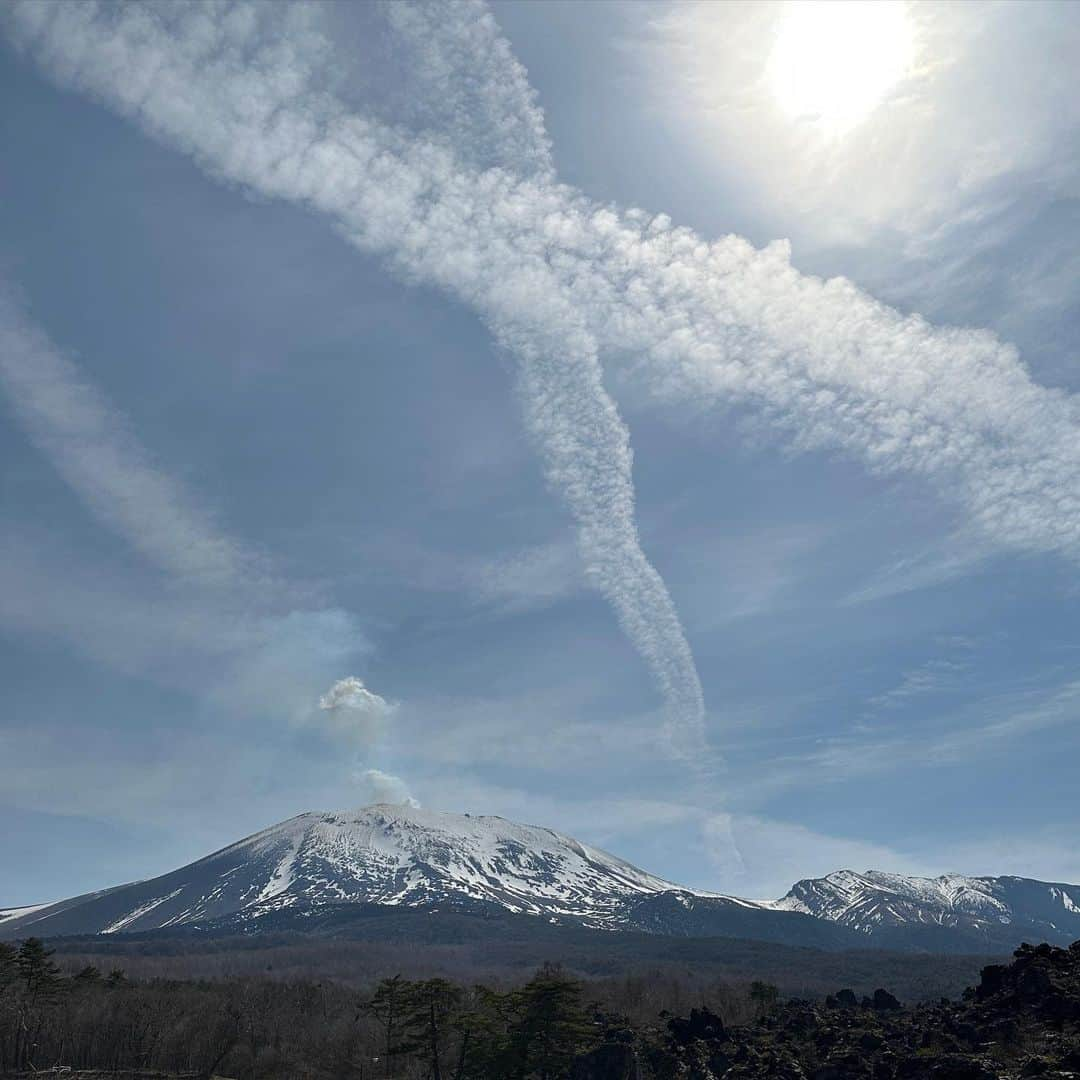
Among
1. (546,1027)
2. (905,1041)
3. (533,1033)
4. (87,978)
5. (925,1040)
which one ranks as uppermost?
(87,978)

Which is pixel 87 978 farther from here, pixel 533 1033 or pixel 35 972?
pixel 533 1033

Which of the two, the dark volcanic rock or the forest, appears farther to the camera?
the forest

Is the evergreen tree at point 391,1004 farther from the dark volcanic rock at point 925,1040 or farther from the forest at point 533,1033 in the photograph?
the dark volcanic rock at point 925,1040

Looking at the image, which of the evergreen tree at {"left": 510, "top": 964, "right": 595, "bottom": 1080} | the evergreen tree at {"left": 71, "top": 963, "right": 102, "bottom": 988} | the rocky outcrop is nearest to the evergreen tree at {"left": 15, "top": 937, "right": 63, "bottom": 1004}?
the evergreen tree at {"left": 71, "top": 963, "right": 102, "bottom": 988}

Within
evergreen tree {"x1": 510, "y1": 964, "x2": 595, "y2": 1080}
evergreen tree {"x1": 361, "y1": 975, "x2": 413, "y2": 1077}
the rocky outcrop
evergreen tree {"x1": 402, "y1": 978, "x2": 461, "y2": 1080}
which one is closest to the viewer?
the rocky outcrop

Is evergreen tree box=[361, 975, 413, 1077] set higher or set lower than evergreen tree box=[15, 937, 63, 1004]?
lower

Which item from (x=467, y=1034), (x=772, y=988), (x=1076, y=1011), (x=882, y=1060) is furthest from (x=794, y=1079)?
(x=772, y=988)

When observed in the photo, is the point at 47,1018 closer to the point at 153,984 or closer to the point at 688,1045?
the point at 153,984

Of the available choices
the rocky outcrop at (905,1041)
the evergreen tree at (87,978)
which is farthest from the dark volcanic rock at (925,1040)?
the evergreen tree at (87,978)

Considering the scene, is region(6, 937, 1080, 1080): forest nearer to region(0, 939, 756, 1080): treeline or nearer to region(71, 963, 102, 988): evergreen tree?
region(0, 939, 756, 1080): treeline

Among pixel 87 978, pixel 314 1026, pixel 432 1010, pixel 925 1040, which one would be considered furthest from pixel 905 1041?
pixel 87 978
